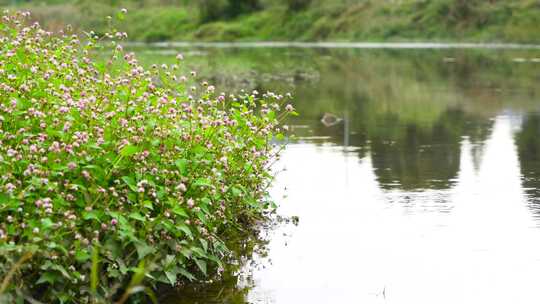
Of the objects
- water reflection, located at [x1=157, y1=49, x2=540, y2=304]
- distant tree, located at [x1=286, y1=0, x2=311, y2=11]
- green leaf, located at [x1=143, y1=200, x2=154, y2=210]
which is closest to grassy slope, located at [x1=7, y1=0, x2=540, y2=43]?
distant tree, located at [x1=286, y1=0, x2=311, y2=11]

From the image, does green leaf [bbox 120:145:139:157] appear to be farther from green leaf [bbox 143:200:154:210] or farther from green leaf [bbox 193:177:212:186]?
green leaf [bbox 193:177:212:186]

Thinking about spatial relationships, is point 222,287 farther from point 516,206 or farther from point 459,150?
point 459,150

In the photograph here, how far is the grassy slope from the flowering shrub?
196ft

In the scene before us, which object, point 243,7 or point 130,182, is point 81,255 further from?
point 243,7

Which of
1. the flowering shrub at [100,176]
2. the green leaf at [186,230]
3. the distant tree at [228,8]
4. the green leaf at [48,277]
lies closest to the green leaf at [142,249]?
the flowering shrub at [100,176]

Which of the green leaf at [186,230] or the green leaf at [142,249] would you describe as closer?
the green leaf at [142,249]

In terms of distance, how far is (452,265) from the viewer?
10.6 m

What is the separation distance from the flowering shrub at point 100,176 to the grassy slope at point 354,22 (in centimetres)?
5984

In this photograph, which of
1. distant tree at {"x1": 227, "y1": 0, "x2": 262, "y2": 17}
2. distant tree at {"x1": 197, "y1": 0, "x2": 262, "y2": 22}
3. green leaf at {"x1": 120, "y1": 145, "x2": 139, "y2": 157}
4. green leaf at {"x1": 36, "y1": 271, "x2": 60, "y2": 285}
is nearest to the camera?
green leaf at {"x1": 36, "y1": 271, "x2": 60, "y2": 285}

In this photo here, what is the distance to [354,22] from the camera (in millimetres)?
101000

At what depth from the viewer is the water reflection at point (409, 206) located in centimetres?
995

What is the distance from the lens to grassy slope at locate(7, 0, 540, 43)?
279 feet

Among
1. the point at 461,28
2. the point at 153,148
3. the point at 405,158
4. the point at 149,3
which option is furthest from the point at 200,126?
the point at 149,3

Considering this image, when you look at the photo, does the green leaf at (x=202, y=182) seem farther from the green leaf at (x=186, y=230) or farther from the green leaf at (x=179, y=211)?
the green leaf at (x=186, y=230)
